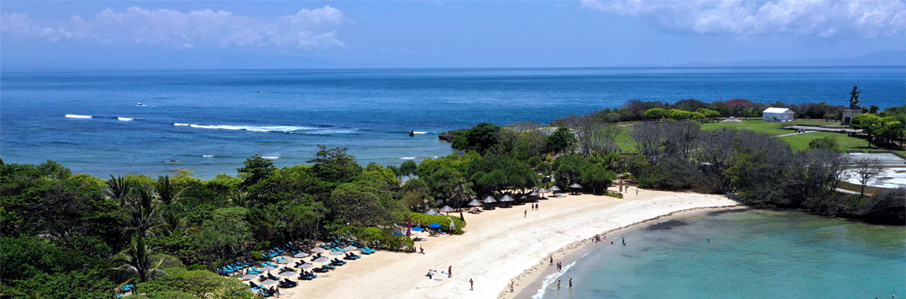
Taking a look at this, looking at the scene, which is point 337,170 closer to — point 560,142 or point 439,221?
point 439,221

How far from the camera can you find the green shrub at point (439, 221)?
35.7 meters

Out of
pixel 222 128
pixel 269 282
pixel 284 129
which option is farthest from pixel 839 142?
pixel 222 128

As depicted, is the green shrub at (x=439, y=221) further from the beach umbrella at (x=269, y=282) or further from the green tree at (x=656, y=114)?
the green tree at (x=656, y=114)

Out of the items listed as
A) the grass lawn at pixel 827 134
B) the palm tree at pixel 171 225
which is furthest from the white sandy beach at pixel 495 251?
the grass lawn at pixel 827 134

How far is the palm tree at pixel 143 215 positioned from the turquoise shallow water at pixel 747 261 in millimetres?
19802

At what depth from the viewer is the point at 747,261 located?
31812mm

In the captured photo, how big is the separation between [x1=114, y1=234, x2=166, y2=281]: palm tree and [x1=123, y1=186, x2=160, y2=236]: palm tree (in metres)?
4.11

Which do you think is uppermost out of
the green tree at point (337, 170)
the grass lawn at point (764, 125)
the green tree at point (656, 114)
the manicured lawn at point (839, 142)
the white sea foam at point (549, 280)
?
the green tree at point (656, 114)

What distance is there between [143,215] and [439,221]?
16.9 meters

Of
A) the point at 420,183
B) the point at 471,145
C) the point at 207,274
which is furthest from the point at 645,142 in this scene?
the point at 207,274

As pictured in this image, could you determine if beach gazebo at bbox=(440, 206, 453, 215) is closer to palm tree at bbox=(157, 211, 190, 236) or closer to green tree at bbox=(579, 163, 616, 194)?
green tree at bbox=(579, 163, 616, 194)

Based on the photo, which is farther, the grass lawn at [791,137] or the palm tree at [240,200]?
the grass lawn at [791,137]

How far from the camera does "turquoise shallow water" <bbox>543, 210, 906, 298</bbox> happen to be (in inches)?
1085

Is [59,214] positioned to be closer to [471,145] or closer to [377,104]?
[471,145]
